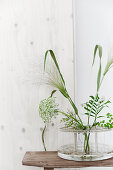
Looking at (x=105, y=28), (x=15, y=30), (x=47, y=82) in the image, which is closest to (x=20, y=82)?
(x=47, y=82)

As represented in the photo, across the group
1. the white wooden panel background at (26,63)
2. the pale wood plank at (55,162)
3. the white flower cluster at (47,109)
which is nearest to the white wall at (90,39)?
the white wooden panel background at (26,63)

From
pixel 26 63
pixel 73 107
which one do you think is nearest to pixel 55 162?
pixel 73 107

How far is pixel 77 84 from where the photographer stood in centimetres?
152

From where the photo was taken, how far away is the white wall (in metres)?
1.53

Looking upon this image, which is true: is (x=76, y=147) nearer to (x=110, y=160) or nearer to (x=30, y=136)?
(x=110, y=160)

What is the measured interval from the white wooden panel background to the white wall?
0.07 meters

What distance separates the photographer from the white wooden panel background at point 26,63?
57.8 inches

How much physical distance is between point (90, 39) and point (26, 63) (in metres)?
0.38

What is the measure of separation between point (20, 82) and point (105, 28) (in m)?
0.57

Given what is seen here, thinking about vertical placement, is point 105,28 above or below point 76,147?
above

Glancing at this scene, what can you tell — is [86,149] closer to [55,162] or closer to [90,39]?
[55,162]

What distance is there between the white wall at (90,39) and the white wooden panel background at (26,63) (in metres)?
0.07

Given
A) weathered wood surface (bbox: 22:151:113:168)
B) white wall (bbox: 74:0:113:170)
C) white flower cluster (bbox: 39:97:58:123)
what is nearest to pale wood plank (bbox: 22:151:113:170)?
weathered wood surface (bbox: 22:151:113:168)

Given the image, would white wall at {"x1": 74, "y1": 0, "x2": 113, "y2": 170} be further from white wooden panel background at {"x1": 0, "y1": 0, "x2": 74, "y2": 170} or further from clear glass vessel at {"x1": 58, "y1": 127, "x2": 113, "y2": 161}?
clear glass vessel at {"x1": 58, "y1": 127, "x2": 113, "y2": 161}
